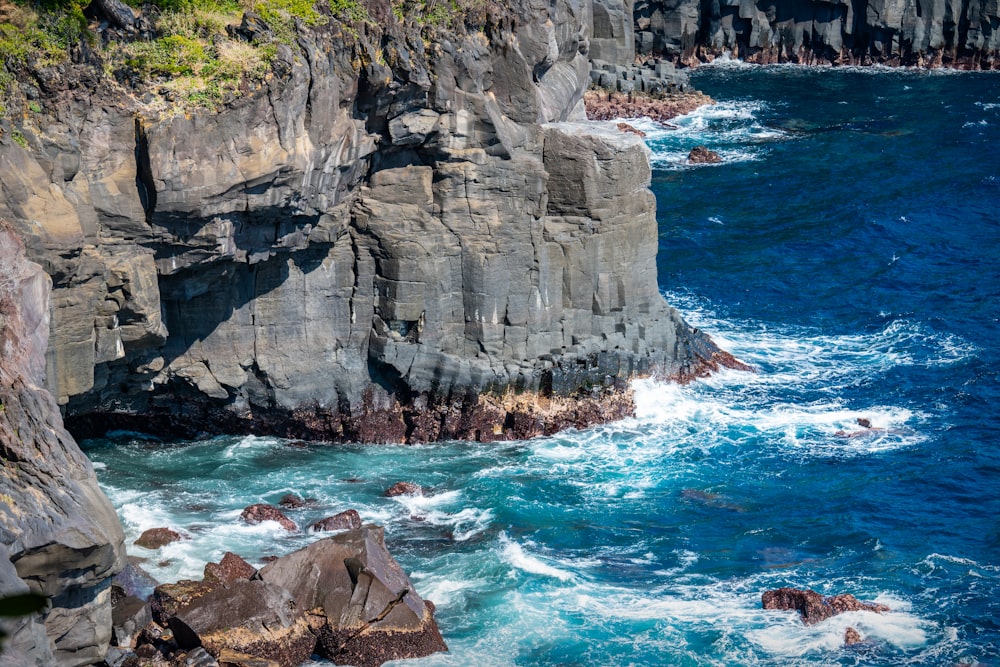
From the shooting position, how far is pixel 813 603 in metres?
31.4

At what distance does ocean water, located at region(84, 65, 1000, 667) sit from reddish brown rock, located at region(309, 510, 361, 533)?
84 cm

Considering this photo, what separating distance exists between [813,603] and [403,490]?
13.0m

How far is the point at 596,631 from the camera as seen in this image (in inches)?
1204

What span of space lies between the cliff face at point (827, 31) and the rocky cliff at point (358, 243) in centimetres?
6232

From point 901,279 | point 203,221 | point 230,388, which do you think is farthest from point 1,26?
point 901,279

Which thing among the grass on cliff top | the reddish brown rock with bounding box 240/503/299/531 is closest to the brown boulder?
the reddish brown rock with bounding box 240/503/299/531

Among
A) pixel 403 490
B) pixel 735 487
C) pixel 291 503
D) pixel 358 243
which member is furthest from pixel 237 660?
pixel 735 487

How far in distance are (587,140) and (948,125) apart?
54.1 m

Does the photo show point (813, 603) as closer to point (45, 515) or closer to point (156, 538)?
point (156, 538)

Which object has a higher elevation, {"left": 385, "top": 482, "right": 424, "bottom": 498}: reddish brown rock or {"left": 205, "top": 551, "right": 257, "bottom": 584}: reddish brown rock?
{"left": 205, "top": 551, "right": 257, "bottom": 584}: reddish brown rock

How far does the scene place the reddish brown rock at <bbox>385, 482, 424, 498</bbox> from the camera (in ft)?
124

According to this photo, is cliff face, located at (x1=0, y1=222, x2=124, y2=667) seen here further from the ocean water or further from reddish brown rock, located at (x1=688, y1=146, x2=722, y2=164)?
reddish brown rock, located at (x1=688, y1=146, x2=722, y2=164)

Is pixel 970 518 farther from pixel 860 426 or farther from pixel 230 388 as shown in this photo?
pixel 230 388

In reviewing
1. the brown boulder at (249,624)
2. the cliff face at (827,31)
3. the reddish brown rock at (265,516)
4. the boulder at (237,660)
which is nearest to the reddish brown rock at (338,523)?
the reddish brown rock at (265,516)
